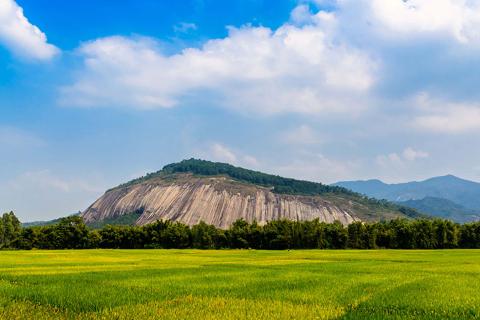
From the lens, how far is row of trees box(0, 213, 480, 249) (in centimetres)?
13338

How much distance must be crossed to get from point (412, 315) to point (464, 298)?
669cm

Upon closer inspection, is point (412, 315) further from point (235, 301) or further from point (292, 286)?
point (292, 286)

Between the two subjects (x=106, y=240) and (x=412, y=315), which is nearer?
(x=412, y=315)

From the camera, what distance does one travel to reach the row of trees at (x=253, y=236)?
438 feet

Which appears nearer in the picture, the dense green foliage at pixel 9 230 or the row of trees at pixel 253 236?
the row of trees at pixel 253 236

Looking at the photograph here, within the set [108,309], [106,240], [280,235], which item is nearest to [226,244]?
[280,235]

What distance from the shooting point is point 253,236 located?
14300cm

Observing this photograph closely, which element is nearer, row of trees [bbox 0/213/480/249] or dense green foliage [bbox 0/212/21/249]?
row of trees [bbox 0/213/480/249]

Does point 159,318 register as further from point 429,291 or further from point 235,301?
point 429,291

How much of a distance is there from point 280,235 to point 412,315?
405ft

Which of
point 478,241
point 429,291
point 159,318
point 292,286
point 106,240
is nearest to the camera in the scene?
point 159,318

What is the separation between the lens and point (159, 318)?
16406 mm

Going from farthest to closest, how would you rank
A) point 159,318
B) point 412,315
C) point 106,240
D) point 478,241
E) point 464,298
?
point 106,240 → point 478,241 → point 464,298 → point 412,315 → point 159,318

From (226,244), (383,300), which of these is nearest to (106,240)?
(226,244)
